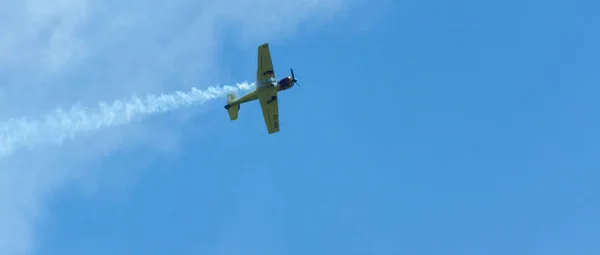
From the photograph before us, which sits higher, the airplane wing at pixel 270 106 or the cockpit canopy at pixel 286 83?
the cockpit canopy at pixel 286 83

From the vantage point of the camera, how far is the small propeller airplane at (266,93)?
85375mm

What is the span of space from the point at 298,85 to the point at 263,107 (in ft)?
14.8

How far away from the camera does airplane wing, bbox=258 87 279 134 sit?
8825 cm

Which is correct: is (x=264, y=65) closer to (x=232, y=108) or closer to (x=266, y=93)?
(x=266, y=93)

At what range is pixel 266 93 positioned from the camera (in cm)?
8838

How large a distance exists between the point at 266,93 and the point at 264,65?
12.6 ft

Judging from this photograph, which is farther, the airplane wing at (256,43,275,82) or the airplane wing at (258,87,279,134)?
the airplane wing at (258,87,279,134)

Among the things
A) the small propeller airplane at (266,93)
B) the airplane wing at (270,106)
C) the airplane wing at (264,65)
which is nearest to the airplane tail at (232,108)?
the small propeller airplane at (266,93)

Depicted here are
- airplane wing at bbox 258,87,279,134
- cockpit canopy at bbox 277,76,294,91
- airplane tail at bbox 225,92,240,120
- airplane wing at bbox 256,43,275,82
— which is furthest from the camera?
airplane tail at bbox 225,92,240,120

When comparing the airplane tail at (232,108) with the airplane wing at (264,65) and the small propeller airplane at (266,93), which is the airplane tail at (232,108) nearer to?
the small propeller airplane at (266,93)

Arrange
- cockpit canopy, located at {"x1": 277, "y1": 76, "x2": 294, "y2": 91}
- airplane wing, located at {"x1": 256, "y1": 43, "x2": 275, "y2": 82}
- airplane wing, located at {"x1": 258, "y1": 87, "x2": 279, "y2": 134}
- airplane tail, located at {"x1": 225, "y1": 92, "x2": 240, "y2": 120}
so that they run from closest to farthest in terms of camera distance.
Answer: airplane wing, located at {"x1": 256, "y1": 43, "x2": 275, "y2": 82}, cockpit canopy, located at {"x1": 277, "y1": 76, "x2": 294, "y2": 91}, airplane wing, located at {"x1": 258, "y1": 87, "x2": 279, "y2": 134}, airplane tail, located at {"x1": 225, "y1": 92, "x2": 240, "y2": 120}

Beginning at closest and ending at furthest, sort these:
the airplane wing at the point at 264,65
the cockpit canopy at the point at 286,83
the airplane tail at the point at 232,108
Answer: the airplane wing at the point at 264,65 → the cockpit canopy at the point at 286,83 → the airplane tail at the point at 232,108

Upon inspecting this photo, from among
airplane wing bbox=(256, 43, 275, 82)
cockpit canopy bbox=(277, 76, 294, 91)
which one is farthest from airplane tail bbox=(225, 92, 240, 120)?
cockpit canopy bbox=(277, 76, 294, 91)

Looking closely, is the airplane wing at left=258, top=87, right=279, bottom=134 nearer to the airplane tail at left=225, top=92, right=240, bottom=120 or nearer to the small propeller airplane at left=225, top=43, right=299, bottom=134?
the small propeller airplane at left=225, top=43, right=299, bottom=134
